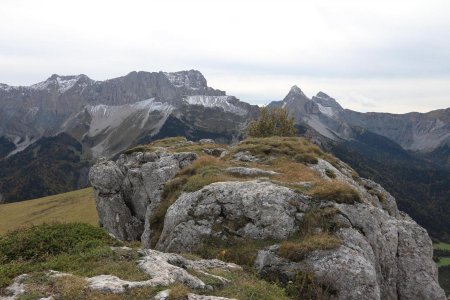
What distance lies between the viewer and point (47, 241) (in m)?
24.0

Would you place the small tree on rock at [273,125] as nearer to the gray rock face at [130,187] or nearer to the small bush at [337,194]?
the gray rock face at [130,187]

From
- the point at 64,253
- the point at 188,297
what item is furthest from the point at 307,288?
the point at 64,253

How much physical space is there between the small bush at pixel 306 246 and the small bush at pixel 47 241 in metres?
10.9

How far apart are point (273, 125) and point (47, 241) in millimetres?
93448

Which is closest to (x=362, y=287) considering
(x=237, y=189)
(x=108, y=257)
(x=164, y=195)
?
(x=237, y=189)

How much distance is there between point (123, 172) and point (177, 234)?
37685 mm

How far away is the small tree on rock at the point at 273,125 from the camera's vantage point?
4422 inches

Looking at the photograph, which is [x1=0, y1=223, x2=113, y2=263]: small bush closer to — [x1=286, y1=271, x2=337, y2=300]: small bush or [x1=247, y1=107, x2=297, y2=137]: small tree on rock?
[x1=286, y1=271, x2=337, y2=300]: small bush

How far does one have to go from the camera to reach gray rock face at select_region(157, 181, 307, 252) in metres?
30.3

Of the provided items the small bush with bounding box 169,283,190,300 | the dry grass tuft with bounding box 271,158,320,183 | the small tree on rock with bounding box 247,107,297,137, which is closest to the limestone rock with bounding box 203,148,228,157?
the dry grass tuft with bounding box 271,158,320,183

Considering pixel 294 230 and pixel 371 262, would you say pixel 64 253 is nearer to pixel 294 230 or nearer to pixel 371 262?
pixel 294 230

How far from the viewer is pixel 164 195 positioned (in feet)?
134

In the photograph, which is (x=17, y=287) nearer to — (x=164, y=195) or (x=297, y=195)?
(x=297, y=195)

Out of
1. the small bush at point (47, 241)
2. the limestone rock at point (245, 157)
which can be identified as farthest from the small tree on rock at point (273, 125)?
the small bush at point (47, 241)
